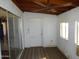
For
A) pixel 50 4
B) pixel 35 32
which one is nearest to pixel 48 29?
pixel 35 32

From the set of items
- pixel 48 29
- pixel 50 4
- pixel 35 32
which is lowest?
pixel 35 32

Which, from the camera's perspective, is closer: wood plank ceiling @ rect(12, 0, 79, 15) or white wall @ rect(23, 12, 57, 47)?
wood plank ceiling @ rect(12, 0, 79, 15)

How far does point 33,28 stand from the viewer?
7086 mm

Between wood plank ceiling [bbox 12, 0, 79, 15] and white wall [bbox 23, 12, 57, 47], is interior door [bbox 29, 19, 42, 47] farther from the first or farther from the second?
wood plank ceiling [bbox 12, 0, 79, 15]

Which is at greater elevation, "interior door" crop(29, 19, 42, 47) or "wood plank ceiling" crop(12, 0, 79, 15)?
"wood plank ceiling" crop(12, 0, 79, 15)

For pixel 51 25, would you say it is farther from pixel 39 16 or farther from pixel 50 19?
pixel 39 16

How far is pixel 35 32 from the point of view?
23.4 ft

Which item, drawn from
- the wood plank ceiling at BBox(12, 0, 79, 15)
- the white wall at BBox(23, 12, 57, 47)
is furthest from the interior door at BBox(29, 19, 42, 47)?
the wood plank ceiling at BBox(12, 0, 79, 15)

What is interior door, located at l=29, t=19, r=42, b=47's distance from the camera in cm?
706

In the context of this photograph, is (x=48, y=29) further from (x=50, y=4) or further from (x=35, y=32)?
(x=50, y=4)

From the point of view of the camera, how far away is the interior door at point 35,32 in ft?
23.2

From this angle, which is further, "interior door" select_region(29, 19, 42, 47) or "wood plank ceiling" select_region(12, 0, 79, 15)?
"interior door" select_region(29, 19, 42, 47)

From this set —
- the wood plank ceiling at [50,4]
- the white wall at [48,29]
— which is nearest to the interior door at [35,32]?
the white wall at [48,29]

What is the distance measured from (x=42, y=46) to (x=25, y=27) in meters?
1.60
